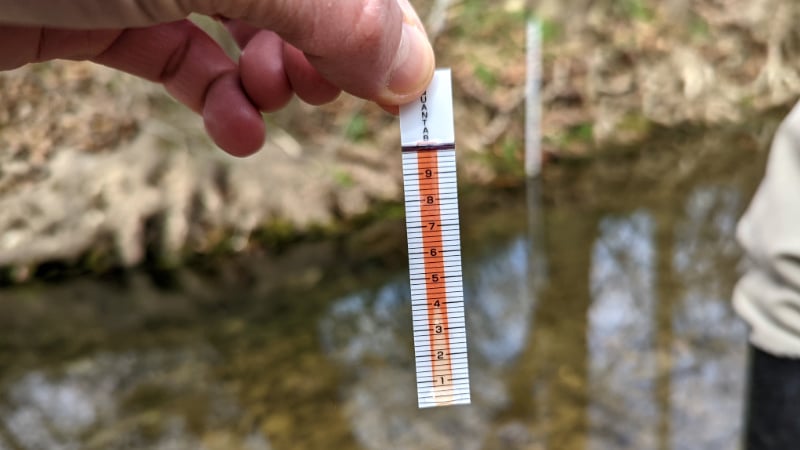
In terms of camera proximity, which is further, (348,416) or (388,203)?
(388,203)

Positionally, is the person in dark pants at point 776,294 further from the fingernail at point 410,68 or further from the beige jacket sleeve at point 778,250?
the fingernail at point 410,68

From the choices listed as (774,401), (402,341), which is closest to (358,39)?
(774,401)

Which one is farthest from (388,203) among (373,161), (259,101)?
(259,101)

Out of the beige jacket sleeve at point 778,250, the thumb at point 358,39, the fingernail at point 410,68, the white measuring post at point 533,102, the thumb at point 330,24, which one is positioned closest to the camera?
the thumb at point 330,24

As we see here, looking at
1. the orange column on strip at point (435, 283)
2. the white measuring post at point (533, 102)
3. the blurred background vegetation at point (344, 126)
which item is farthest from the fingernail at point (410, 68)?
the white measuring post at point (533, 102)

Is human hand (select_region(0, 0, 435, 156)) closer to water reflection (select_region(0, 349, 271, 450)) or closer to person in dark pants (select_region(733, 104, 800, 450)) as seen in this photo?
person in dark pants (select_region(733, 104, 800, 450))

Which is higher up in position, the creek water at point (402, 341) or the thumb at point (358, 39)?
the thumb at point (358, 39)

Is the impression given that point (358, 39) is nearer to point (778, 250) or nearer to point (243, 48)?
point (243, 48)

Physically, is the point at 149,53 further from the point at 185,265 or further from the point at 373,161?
the point at 373,161
